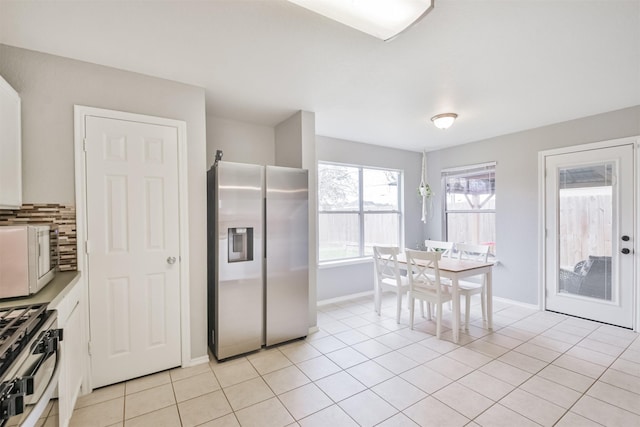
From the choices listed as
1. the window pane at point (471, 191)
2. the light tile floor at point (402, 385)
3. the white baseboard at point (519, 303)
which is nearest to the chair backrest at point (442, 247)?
the window pane at point (471, 191)

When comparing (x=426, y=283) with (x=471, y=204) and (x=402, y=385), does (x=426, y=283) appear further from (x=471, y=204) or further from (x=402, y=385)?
(x=471, y=204)

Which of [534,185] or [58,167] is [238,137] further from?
[534,185]

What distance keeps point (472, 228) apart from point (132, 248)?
4675 mm

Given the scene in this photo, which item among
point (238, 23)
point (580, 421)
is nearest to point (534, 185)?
point (580, 421)

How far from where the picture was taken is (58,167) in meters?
2.10

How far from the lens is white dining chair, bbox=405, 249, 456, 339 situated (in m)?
3.11

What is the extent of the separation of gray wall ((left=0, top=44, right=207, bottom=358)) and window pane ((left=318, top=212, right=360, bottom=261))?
2459 mm

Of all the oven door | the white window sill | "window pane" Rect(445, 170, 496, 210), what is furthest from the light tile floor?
"window pane" Rect(445, 170, 496, 210)

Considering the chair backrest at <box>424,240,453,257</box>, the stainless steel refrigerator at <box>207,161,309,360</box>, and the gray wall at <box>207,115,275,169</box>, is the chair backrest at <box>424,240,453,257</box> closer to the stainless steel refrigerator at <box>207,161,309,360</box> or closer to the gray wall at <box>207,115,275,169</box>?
the stainless steel refrigerator at <box>207,161,309,360</box>

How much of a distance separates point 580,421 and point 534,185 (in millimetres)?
3027

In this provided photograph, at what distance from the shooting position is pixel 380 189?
500cm

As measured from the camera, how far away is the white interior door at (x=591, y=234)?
10.8 feet

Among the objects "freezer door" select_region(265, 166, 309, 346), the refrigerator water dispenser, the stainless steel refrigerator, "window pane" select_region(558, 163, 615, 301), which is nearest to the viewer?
the stainless steel refrigerator

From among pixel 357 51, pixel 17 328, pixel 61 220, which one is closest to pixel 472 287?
pixel 357 51
